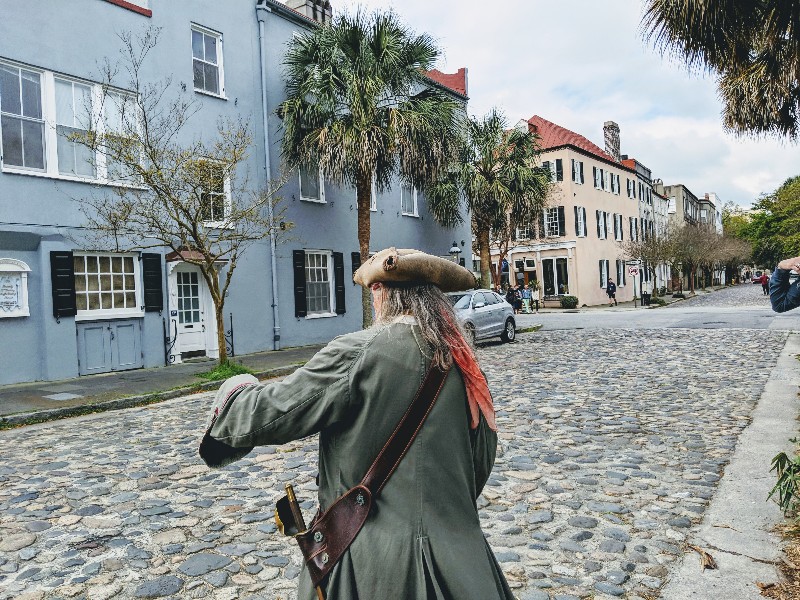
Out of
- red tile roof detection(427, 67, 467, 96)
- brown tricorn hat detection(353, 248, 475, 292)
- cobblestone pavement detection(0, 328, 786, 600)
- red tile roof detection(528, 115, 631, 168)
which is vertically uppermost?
red tile roof detection(528, 115, 631, 168)

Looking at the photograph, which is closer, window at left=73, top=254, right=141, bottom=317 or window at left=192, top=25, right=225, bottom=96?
window at left=73, top=254, right=141, bottom=317

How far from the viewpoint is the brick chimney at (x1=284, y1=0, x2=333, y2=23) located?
1892 centimetres

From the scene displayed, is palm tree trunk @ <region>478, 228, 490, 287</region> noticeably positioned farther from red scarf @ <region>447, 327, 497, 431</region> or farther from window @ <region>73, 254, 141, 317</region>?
red scarf @ <region>447, 327, 497, 431</region>

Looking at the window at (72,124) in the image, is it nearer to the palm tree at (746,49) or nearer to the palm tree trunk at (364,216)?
the palm tree trunk at (364,216)

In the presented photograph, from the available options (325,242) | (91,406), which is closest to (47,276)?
(91,406)

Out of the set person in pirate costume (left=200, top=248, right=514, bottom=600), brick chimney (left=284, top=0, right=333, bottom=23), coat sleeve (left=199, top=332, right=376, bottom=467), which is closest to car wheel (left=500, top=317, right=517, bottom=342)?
brick chimney (left=284, top=0, right=333, bottom=23)

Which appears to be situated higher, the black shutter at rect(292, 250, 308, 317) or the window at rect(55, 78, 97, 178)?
the window at rect(55, 78, 97, 178)

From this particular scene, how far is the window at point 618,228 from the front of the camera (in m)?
44.9

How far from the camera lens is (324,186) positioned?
58.7 ft

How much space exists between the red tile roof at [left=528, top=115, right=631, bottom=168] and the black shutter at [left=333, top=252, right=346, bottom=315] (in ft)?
76.9

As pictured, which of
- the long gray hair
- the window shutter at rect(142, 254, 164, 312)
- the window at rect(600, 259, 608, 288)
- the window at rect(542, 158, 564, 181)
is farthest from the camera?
the window at rect(600, 259, 608, 288)

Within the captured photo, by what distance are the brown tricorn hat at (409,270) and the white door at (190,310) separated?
13316 millimetres

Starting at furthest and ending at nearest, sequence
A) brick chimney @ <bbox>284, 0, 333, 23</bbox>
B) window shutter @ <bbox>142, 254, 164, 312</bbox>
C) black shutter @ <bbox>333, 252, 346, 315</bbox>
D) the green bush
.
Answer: the green bush
brick chimney @ <bbox>284, 0, 333, 23</bbox>
black shutter @ <bbox>333, 252, 346, 315</bbox>
window shutter @ <bbox>142, 254, 164, 312</bbox>

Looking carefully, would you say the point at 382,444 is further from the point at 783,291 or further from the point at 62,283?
the point at 62,283
